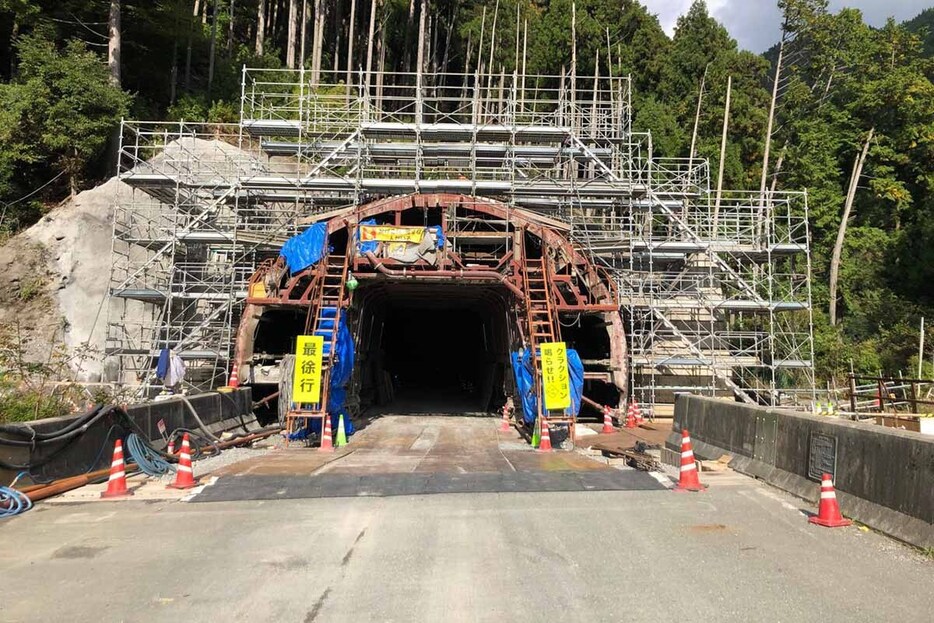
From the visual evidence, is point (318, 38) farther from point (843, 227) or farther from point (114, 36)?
point (843, 227)

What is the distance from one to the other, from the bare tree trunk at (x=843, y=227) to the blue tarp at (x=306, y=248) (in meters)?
29.7

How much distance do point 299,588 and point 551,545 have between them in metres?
2.58

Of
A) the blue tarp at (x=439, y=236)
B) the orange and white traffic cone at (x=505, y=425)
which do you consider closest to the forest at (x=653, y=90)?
the blue tarp at (x=439, y=236)

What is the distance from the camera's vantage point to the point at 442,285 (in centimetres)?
2209

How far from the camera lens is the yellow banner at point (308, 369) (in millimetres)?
15773

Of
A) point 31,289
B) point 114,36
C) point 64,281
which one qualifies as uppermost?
point 114,36

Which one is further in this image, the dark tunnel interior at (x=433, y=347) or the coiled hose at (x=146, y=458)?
the dark tunnel interior at (x=433, y=347)

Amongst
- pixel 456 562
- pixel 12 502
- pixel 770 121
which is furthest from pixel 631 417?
pixel 770 121

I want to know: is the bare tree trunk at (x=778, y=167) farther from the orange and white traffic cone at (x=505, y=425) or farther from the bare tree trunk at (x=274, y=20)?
the bare tree trunk at (x=274, y=20)

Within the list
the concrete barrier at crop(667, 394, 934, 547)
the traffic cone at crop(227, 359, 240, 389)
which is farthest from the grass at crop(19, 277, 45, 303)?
the concrete barrier at crop(667, 394, 934, 547)

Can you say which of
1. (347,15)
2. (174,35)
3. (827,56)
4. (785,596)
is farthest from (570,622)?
(347,15)

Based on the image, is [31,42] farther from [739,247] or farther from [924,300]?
[924,300]

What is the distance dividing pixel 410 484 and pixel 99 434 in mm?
5128

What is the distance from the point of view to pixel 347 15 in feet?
167
